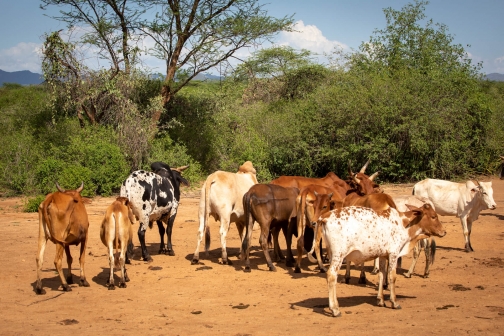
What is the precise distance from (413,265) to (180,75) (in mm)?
16854

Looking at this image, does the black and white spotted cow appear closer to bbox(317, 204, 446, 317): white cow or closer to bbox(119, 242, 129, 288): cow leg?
bbox(119, 242, 129, 288): cow leg

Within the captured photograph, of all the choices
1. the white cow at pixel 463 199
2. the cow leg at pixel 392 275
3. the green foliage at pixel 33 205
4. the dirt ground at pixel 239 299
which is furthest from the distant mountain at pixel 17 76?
the cow leg at pixel 392 275

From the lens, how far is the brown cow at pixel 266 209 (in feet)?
36.0

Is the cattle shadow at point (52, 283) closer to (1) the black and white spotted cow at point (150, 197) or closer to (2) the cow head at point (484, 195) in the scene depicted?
(1) the black and white spotted cow at point (150, 197)

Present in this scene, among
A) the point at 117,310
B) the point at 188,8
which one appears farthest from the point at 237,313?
the point at 188,8

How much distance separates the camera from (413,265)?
1053 cm

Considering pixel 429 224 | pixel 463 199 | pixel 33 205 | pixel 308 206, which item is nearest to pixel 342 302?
pixel 429 224

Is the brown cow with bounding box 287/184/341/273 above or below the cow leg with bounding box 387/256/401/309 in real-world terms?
above

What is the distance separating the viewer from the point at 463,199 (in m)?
12.7

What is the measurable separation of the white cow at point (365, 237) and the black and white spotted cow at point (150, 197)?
4730 mm

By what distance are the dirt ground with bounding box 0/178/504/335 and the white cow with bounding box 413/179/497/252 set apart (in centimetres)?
70

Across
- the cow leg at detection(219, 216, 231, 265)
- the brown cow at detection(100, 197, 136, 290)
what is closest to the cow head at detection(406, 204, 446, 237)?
the cow leg at detection(219, 216, 231, 265)

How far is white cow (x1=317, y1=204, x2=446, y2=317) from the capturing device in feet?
26.1

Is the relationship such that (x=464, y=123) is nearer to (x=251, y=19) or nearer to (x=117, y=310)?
(x=251, y=19)
